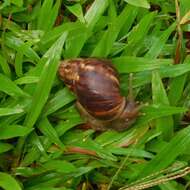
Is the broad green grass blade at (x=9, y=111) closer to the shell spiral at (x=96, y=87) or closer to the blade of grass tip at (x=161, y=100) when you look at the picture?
the shell spiral at (x=96, y=87)

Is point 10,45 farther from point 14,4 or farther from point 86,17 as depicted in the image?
point 86,17

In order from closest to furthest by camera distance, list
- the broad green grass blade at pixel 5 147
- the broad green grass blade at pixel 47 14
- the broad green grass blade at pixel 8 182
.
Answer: the broad green grass blade at pixel 8 182 → the broad green grass blade at pixel 5 147 → the broad green grass blade at pixel 47 14

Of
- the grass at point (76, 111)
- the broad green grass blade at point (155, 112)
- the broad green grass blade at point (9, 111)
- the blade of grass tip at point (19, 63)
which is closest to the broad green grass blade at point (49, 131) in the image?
the grass at point (76, 111)

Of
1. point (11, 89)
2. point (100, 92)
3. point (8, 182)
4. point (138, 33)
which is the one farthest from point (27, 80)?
point (138, 33)

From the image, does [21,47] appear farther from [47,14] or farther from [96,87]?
[96,87]

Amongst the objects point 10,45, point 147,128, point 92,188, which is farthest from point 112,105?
point 10,45

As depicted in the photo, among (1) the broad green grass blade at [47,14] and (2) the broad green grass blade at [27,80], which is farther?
(1) the broad green grass blade at [47,14]

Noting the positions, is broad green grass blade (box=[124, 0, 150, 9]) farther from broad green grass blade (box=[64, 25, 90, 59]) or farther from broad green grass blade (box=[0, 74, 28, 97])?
broad green grass blade (box=[0, 74, 28, 97])
